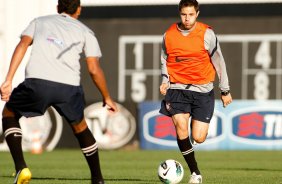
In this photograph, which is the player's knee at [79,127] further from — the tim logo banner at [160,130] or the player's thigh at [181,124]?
the tim logo banner at [160,130]

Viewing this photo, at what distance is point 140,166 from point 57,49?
718 centimetres

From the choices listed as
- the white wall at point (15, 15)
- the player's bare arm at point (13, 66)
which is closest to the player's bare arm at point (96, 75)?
the player's bare arm at point (13, 66)

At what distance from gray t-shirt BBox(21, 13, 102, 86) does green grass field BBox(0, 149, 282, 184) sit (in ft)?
9.51

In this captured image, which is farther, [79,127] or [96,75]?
[79,127]

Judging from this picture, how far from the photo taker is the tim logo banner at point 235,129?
22.5 m

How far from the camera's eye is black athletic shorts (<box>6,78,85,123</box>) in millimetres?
9641

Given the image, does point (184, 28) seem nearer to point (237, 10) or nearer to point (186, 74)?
point (186, 74)

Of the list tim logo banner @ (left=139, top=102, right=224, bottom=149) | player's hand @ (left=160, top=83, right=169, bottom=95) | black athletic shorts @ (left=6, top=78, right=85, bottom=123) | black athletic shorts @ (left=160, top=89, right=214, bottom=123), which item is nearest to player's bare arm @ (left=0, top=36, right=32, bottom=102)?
black athletic shorts @ (left=6, top=78, right=85, bottom=123)

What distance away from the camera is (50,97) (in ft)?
31.6

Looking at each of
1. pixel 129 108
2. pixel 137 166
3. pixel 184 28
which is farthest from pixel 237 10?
pixel 184 28

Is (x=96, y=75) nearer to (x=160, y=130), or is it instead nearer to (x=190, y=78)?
(x=190, y=78)

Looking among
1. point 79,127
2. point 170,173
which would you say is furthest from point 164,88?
point 79,127

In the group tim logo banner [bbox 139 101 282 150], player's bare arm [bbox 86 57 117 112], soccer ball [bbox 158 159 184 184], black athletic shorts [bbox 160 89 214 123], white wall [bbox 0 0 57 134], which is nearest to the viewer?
player's bare arm [bbox 86 57 117 112]

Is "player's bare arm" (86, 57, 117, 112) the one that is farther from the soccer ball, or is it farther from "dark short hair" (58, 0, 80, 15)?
Result: the soccer ball
